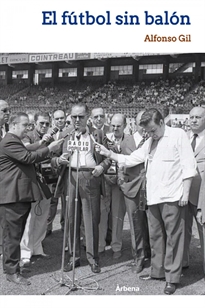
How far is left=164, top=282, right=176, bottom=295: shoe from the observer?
417cm

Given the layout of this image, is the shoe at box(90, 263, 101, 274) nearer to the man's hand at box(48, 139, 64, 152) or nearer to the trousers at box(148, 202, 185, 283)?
the trousers at box(148, 202, 185, 283)

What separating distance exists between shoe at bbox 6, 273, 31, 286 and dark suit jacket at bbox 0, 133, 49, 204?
2.89 ft

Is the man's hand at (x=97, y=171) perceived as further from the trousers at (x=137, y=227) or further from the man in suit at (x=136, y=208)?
the trousers at (x=137, y=227)

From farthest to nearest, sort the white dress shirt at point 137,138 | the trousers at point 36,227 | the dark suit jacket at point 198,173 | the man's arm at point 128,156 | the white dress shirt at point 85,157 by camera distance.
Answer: the trousers at point 36,227
the white dress shirt at point 137,138
the white dress shirt at point 85,157
the man's arm at point 128,156
the dark suit jacket at point 198,173

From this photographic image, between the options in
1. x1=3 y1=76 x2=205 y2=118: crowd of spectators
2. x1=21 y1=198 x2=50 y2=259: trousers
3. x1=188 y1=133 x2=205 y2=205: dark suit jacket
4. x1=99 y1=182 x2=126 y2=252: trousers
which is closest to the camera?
x1=188 y1=133 x2=205 y2=205: dark suit jacket

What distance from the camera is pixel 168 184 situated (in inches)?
165

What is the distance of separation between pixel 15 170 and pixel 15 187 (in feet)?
0.64

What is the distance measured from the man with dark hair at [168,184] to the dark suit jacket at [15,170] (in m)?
1.29

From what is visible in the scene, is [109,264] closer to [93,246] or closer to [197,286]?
[93,246]

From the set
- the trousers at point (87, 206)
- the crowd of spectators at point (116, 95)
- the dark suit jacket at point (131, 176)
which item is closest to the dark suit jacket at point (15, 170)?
the trousers at point (87, 206)

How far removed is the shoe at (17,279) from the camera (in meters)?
4.42

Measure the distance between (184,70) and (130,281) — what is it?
3183 centimetres

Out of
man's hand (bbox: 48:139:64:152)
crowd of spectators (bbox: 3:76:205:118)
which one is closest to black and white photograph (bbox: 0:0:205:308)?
man's hand (bbox: 48:139:64:152)

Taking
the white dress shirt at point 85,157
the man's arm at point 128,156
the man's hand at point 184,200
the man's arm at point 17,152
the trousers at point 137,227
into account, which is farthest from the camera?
the trousers at point 137,227
